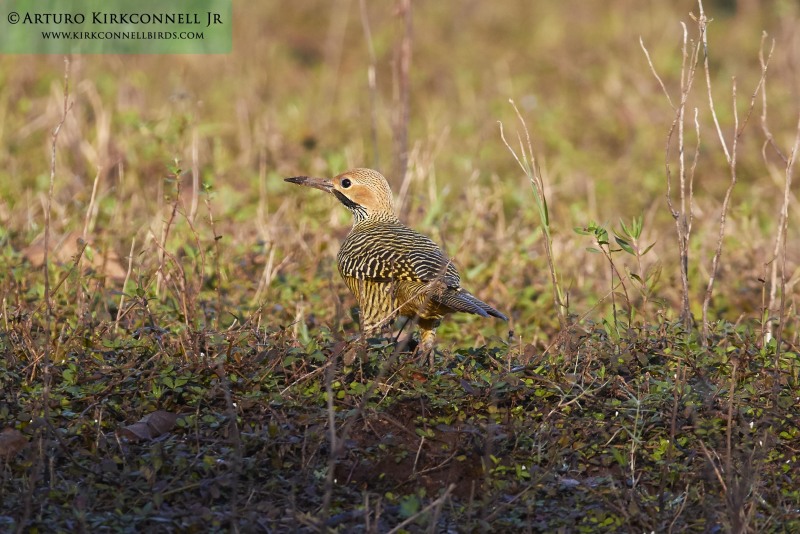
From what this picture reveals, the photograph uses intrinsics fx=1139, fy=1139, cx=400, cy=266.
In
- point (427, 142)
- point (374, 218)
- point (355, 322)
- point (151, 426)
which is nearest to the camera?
point (151, 426)

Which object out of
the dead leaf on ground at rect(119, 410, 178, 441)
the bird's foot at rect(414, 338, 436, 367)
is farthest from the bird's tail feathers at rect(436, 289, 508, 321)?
the dead leaf on ground at rect(119, 410, 178, 441)

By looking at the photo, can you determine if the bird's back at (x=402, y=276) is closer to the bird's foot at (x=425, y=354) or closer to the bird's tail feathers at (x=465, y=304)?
the bird's tail feathers at (x=465, y=304)

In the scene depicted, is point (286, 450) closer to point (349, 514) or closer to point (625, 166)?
point (349, 514)

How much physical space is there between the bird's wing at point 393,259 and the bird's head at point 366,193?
15.8 inches

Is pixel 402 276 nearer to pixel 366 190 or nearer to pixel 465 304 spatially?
pixel 465 304

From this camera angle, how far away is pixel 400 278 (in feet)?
17.0

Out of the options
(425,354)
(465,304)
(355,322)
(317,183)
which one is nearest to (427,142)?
(317,183)

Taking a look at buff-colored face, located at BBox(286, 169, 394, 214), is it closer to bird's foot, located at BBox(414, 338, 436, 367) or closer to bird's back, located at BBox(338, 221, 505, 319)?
bird's back, located at BBox(338, 221, 505, 319)

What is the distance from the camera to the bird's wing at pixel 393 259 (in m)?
5.17

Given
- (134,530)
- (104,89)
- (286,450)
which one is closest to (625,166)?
(104,89)

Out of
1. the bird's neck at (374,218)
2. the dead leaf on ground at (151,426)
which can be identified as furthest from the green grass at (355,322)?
the bird's neck at (374,218)

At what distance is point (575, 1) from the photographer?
1384 centimetres

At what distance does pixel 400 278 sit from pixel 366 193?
103cm

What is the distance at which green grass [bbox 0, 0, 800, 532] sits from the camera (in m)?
3.79
